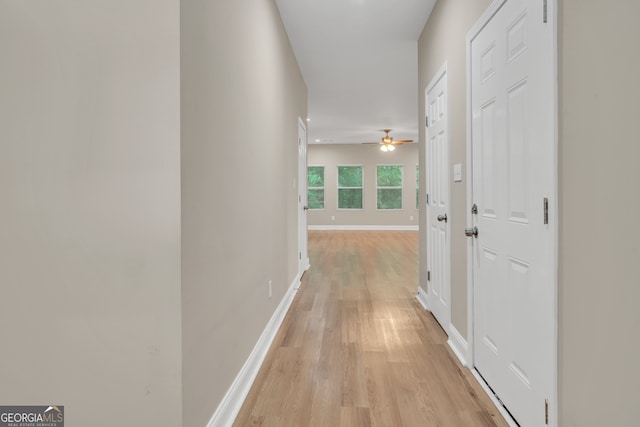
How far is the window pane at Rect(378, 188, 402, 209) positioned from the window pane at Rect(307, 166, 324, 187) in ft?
6.23

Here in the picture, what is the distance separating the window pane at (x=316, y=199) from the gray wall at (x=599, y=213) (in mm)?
10687

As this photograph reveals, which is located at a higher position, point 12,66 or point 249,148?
point 12,66

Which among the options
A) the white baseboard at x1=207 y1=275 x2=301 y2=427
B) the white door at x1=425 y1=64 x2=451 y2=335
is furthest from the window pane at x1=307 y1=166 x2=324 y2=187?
the white baseboard at x1=207 y1=275 x2=301 y2=427

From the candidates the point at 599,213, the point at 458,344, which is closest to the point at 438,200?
the point at 458,344

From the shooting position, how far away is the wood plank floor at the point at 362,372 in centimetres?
176

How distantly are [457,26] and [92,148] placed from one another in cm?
237

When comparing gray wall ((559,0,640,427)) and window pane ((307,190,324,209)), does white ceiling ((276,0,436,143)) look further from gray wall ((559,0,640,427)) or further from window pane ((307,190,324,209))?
window pane ((307,190,324,209))

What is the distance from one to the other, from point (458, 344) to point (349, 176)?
31.5 ft

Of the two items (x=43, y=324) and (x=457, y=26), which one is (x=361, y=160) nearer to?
(x=457, y=26)

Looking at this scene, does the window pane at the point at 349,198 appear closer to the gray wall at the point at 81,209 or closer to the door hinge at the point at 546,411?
the door hinge at the point at 546,411

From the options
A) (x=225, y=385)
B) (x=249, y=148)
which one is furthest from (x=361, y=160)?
(x=225, y=385)

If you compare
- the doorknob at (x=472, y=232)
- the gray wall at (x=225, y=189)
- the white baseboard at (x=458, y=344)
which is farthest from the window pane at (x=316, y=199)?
the doorknob at (x=472, y=232)

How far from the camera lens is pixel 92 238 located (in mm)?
1325

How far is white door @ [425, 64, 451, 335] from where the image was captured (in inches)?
112
